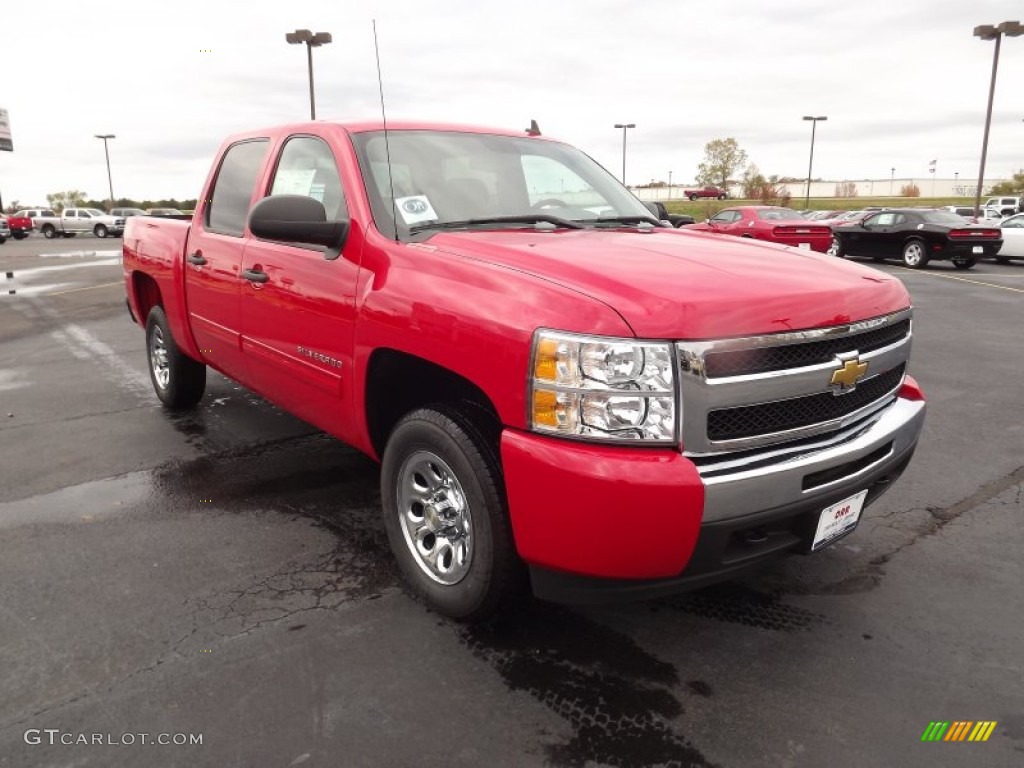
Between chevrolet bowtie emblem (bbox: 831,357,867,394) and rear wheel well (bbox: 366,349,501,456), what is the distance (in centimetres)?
112

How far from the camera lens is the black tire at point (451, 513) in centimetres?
253

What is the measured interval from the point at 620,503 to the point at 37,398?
19.2 ft

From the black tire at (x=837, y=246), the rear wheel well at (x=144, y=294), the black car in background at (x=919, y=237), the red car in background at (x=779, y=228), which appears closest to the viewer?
the rear wheel well at (x=144, y=294)

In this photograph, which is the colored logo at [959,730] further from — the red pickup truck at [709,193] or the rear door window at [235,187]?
the red pickup truck at [709,193]

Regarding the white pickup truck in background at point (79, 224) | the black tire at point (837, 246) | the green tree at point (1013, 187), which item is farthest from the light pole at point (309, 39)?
the green tree at point (1013, 187)

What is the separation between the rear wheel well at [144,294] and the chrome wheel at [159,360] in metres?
0.24

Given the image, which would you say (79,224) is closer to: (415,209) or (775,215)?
(775,215)

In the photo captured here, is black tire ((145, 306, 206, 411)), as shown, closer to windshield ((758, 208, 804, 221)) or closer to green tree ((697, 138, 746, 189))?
windshield ((758, 208, 804, 221))

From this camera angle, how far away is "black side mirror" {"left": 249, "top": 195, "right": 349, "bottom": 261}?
9.93ft

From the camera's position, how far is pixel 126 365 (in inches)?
297

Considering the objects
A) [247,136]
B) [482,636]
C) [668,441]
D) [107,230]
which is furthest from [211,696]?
[107,230]

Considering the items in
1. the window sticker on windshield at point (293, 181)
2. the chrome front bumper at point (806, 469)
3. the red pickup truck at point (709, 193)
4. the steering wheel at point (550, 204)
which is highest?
the red pickup truck at point (709, 193)

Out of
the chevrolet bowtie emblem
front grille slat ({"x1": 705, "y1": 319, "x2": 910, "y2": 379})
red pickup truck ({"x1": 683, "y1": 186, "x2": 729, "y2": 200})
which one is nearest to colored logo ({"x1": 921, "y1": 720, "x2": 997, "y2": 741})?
the chevrolet bowtie emblem

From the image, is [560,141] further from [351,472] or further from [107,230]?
[107,230]
